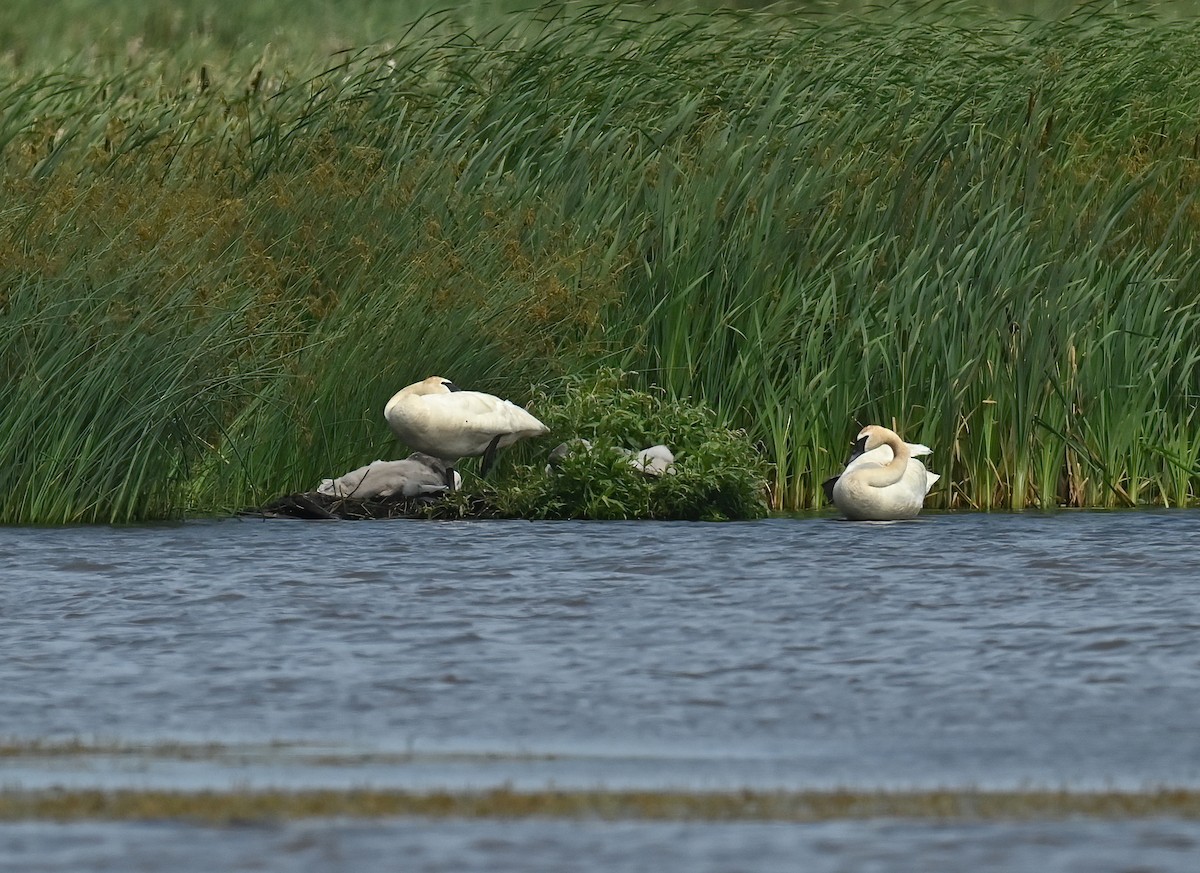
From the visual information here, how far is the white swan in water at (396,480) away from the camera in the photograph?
47.6ft

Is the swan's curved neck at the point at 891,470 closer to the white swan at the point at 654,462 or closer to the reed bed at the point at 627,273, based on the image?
the reed bed at the point at 627,273

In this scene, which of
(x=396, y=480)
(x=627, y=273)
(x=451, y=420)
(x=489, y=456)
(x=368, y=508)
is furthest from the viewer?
(x=627, y=273)

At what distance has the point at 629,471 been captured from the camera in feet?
48.1

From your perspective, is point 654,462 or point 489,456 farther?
point 489,456

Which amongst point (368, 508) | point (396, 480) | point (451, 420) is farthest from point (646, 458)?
point (368, 508)

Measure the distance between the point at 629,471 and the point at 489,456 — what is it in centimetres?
89

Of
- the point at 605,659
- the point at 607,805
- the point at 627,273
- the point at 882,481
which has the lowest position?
the point at 607,805

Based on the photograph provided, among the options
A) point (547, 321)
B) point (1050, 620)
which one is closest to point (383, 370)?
point (547, 321)

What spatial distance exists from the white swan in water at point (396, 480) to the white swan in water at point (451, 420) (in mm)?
147

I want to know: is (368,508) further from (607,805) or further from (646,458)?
(607,805)

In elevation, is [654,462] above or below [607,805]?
above

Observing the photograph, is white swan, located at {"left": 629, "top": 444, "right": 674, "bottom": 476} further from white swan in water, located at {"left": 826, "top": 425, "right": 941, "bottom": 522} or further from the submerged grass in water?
the submerged grass in water

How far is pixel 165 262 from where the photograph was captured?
14023 millimetres

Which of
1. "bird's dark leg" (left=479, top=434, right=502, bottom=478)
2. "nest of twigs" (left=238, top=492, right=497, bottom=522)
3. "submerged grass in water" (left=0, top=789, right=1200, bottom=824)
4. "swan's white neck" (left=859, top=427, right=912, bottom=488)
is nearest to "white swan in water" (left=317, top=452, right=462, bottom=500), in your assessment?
"nest of twigs" (left=238, top=492, right=497, bottom=522)
